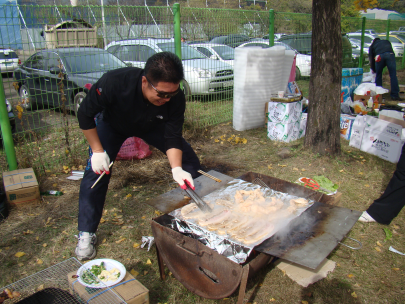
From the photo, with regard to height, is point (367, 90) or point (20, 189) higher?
point (367, 90)

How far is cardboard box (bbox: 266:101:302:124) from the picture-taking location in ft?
19.0

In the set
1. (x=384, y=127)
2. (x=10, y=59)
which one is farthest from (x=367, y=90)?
(x=10, y=59)

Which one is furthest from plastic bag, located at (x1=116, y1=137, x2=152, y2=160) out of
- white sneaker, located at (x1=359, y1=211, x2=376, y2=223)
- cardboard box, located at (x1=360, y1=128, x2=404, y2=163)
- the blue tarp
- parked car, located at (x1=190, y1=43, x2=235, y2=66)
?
cardboard box, located at (x1=360, y1=128, x2=404, y2=163)

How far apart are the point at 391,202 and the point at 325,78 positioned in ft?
7.47

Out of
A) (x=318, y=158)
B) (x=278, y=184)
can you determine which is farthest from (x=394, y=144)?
(x=278, y=184)

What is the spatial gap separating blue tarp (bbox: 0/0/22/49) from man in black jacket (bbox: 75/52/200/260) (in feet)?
6.44

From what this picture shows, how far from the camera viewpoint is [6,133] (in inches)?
167

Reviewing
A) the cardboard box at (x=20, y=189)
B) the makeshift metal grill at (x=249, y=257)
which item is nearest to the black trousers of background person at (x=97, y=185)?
the makeshift metal grill at (x=249, y=257)

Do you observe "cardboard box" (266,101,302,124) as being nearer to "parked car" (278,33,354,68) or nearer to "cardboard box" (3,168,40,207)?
"cardboard box" (3,168,40,207)

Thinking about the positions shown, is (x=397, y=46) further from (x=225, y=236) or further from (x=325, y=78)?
(x=225, y=236)

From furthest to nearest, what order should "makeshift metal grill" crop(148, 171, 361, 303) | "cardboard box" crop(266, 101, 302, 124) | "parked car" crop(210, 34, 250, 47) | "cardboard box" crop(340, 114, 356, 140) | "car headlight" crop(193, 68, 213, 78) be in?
"parked car" crop(210, 34, 250, 47), "car headlight" crop(193, 68, 213, 78), "cardboard box" crop(340, 114, 356, 140), "cardboard box" crop(266, 101, 302, 124), "makeshift metal grill" crop(148, 171, 361, 303)

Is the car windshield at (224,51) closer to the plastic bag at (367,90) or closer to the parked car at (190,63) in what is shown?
the parked car at (190,63)

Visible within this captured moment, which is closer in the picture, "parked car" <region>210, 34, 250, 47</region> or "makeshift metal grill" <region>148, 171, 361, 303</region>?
"makeshift metal grill" <region>148, 171, 361, 303</region>

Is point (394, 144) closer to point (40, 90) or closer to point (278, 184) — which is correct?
point (278, 184)
